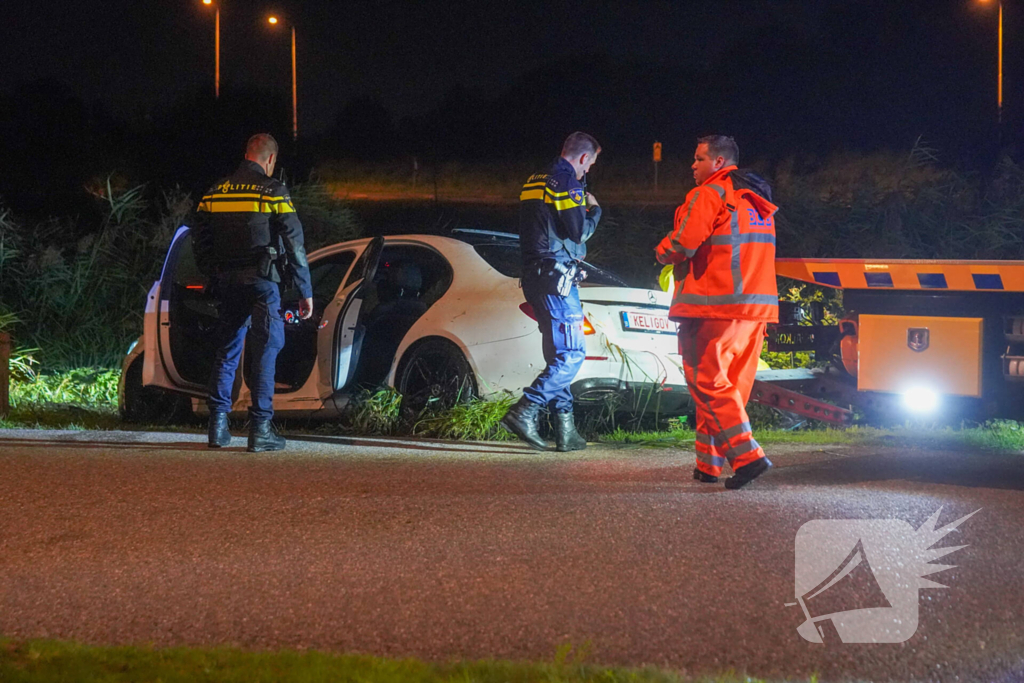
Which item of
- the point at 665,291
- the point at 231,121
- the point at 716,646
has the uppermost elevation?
the point at 231,121

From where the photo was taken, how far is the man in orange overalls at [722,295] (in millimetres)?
5164

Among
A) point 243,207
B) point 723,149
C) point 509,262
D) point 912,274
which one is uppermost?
point 723,149

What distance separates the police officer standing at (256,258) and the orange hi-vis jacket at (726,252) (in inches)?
94.5

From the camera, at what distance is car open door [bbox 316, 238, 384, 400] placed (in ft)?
24.3

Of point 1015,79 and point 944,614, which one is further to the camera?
point 1015,79

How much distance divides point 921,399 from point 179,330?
4.98 m

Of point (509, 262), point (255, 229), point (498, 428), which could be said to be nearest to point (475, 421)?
point (498, 428)

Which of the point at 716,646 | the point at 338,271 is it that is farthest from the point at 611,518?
the point at 338,271

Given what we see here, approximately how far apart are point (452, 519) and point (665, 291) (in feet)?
11.1

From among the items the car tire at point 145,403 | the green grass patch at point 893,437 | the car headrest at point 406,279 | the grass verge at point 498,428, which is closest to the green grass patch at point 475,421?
the grass verge at point 498,428

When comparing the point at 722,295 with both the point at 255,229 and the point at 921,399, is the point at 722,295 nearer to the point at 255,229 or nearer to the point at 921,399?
the point at 921,399

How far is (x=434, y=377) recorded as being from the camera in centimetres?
720

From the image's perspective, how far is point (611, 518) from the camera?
4449 mm

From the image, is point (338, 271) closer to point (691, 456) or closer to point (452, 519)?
point (691, 456)
